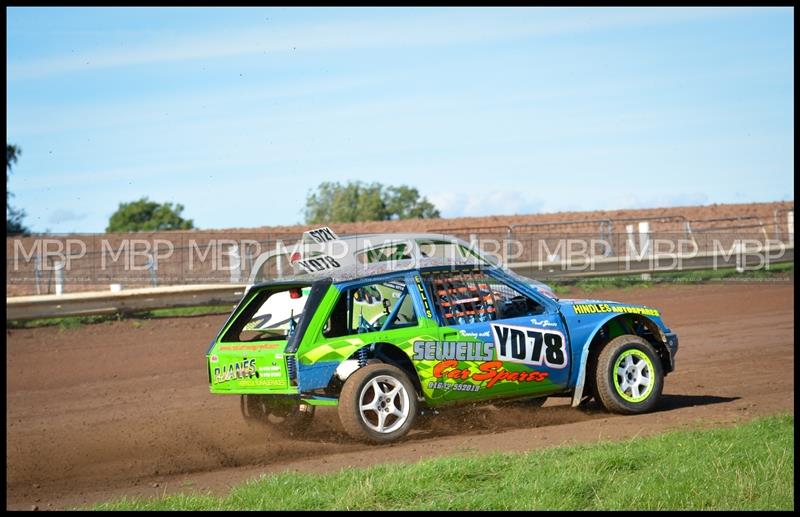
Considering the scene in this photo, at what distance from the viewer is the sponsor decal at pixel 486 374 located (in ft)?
30.4

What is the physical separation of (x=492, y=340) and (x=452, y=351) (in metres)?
0.41

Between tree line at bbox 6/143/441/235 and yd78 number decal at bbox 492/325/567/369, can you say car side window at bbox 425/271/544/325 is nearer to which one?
yd78 number decal at bbox 492/325/567/369

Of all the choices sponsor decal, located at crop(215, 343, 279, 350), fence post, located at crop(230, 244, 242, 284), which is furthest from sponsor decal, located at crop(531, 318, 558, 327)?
fence post, located at crop(230, 244, 242, 284)

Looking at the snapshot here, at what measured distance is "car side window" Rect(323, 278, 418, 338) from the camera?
30.5 feet

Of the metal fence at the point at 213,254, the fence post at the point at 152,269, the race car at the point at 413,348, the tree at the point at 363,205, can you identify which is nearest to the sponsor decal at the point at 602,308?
the race car at the point at 413,348

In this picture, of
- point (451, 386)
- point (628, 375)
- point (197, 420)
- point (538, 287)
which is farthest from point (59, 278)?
point (628, 375)

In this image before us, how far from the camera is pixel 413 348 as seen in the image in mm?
9219

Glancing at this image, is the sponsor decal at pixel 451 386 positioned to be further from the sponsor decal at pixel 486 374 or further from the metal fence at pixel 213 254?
the metal fence at pixel 213 254

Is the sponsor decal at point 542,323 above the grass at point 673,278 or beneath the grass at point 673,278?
beneath

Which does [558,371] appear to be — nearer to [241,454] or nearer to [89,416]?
[241,454]

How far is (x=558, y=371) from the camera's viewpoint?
9.74m

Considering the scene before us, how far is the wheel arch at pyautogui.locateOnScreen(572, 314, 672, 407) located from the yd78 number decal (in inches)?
10.8

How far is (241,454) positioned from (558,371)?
2.97 meters

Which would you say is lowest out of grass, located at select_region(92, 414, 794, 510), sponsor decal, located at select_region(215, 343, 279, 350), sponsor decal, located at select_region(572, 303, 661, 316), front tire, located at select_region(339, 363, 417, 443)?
grass, located at select_region(92, 414, 794, 510)
